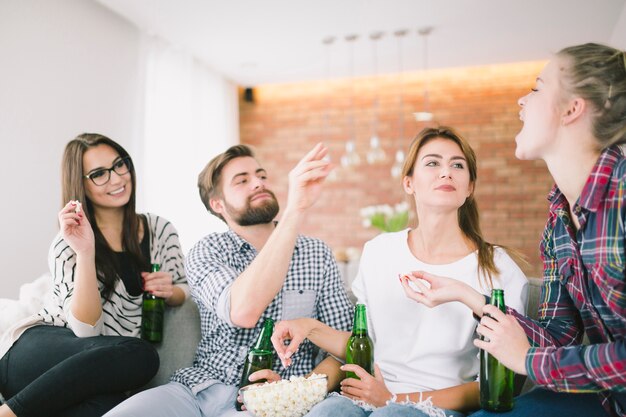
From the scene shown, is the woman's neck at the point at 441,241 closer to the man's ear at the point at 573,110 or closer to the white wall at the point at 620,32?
the man's ear at the point at 573,110

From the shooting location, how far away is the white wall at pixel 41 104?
10.8ft

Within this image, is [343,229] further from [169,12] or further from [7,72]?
[7,72]

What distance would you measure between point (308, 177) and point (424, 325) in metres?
0.61

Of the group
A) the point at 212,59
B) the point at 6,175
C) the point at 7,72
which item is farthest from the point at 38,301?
the point at 212,59

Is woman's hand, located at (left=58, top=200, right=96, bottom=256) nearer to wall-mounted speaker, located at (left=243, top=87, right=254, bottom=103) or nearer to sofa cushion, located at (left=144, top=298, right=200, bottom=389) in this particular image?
sofa cushion, located at (left=144, top=298, right=200, bottom=389)

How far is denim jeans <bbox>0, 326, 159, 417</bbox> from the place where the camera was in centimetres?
155

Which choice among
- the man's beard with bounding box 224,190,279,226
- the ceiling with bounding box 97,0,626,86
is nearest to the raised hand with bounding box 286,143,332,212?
the man's beard with bounding box 224,190,279,226

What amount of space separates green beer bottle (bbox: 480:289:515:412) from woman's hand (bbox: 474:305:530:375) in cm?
10

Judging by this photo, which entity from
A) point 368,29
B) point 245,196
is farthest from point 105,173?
point 368,29

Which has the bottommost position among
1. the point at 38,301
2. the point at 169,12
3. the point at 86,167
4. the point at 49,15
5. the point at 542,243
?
the point at 38,301

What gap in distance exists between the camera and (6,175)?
10.8 feet

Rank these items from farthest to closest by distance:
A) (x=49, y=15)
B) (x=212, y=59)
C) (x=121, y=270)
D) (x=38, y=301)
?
(x=212, y=59), (x=49, y=15), (x=38, y=301), (x=121, y=270)

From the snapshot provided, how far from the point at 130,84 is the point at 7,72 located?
1.23 metres

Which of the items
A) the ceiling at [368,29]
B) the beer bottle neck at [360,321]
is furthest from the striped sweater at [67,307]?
the ceiling at [368,29]
